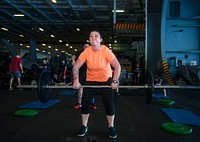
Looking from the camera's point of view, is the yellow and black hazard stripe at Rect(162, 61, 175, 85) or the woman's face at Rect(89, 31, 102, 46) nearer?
the woman's face at Rect(89, 31, 102, 46)

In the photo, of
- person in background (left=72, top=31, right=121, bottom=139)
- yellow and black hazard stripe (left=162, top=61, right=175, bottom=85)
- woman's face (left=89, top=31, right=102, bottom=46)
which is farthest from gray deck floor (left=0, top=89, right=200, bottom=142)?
yellow and black hazard stripe (left=162, top=61, right=175, bottom=85)

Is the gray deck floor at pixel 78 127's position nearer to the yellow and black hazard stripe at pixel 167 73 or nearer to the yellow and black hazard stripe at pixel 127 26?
the yellow and black hazard stripe at pixel 167 73

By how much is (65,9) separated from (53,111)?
29.5 feet

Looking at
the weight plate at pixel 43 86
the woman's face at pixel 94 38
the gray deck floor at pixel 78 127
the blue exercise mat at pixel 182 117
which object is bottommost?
the gray deck floor at pixel 78 127

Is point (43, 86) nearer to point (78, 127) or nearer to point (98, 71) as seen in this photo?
point (78, 127)

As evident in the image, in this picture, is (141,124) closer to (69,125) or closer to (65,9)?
(69,125)

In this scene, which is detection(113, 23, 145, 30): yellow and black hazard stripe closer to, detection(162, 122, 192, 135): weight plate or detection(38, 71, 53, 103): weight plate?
detection(38, 71, 53, 103): weight plate

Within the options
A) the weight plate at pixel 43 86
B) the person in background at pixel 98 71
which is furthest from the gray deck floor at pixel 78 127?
the weight plate at pixel 43 86

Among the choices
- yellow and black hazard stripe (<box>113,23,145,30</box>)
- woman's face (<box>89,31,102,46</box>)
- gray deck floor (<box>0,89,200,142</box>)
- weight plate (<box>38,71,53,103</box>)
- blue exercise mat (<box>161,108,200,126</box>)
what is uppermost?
yellow and black hazard stripe (<box>113,23,145,30</box>)

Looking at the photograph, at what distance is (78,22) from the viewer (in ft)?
49.6

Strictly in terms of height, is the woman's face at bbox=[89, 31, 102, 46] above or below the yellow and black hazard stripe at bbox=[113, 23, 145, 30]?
below

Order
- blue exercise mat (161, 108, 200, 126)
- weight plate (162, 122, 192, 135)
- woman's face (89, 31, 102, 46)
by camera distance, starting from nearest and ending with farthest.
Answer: woman's face (89, 31, 102, 46) < weight plate (162, 122, 192, 135) < blue exercise mat (161, 108, 200, 126)

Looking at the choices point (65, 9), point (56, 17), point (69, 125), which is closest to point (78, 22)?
point (56, 17)

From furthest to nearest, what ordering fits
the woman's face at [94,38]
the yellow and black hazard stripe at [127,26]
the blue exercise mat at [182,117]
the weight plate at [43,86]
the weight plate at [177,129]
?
the yellow and black hazard stripe at [127,26] → the blue exercise mat at [182,117] → the weight plate at [43,86] → the weight plate at [177,129] → the woman's face at [94,38]
